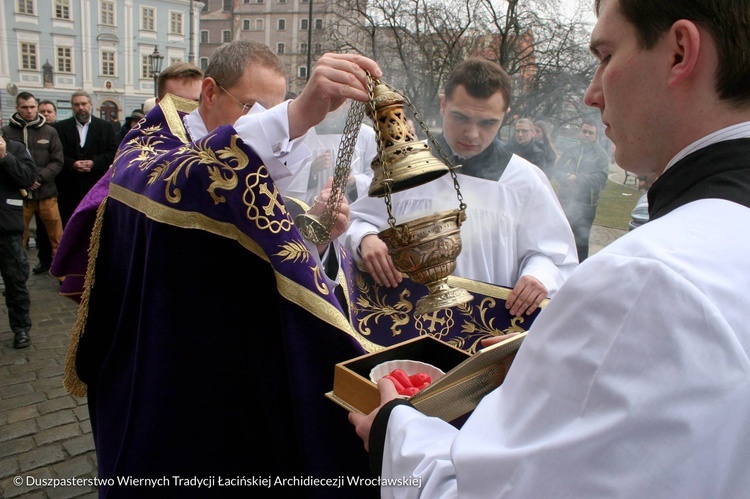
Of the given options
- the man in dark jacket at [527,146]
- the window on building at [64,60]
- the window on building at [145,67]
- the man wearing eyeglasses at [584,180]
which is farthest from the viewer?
the window on building at [145,67]

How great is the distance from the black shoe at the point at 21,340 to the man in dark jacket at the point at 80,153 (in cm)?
289

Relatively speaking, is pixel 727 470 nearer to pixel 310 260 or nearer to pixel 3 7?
pixel 310 260

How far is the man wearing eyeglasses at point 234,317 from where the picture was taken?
1564 millimetres

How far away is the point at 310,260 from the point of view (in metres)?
1.59

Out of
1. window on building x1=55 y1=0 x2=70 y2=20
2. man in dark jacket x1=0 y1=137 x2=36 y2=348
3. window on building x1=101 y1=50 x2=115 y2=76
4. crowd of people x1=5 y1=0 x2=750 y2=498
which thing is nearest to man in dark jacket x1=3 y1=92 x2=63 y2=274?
man in dark jacket x1=0 y1=137 x2=36 y2=348

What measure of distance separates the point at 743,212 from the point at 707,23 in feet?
1.06

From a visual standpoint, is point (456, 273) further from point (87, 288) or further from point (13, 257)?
point (13, 257)

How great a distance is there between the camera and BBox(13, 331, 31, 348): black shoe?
4.57 meters

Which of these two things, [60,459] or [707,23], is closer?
[707,23]

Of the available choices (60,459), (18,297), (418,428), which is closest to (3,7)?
(18,297)

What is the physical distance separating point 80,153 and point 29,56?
33940 millimetres

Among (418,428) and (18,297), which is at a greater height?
(418,428)

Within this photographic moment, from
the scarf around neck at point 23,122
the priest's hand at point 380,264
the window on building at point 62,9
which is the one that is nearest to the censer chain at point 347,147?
the priest's hand at point 380,264

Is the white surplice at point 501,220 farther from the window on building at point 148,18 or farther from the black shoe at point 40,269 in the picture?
the window on building at point 148,18
